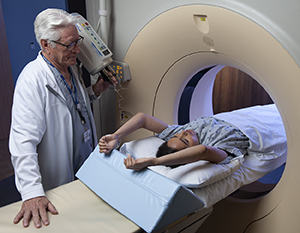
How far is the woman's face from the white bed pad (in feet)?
0.95

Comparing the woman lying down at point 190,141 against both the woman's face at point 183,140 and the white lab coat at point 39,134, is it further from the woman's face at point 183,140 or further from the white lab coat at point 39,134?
the white lab coat at point 39,134

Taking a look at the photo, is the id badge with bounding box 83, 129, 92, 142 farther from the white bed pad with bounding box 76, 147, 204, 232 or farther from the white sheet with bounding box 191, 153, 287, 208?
the white sheet with bounding box 191, 153, 287, 208

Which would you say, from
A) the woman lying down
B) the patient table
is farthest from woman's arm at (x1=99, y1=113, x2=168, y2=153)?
the patient table

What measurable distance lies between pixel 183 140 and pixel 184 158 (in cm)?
21

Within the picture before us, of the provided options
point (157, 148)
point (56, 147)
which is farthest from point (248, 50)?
point (56, 147)

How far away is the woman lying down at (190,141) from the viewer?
1.27m

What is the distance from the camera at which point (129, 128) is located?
5.03 feet

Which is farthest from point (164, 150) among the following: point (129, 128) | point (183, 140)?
point (129, 128)

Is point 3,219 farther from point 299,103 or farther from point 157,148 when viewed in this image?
point 299,103

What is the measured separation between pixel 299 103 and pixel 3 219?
3.98 ft

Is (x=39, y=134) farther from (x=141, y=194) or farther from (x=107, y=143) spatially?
(x=141, y=194)

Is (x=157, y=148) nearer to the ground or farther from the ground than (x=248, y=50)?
nearer to the ground

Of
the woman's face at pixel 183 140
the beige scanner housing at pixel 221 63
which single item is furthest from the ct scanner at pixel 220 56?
the woman's face at pixel 183 140

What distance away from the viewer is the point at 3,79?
331 cm
